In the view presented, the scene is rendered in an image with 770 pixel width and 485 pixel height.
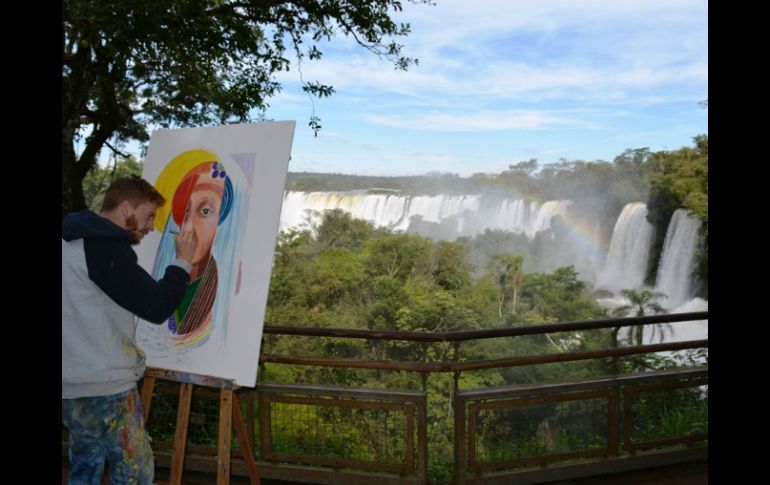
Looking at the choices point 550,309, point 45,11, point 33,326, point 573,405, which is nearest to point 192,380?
point 33,326

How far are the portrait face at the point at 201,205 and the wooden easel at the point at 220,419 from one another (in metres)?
0.43

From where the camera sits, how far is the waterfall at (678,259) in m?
15.2

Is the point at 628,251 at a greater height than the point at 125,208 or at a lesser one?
greater

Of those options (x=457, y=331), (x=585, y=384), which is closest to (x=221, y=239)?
(x=457, y=331)

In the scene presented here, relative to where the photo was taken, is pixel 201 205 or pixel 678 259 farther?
pixel 678 259

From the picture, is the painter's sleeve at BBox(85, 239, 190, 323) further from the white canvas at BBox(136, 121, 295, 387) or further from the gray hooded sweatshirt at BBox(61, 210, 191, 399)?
the white canvas at BBox(136, 121, 295, 387)

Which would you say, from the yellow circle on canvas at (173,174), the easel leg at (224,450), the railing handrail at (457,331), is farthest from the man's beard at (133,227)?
the railing handrail at (457,331)

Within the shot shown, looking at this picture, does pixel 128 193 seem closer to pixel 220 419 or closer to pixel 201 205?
pixel 201 205

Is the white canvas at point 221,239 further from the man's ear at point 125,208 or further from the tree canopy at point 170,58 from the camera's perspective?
the tree canopy at point 170,58

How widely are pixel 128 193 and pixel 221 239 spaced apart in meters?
0.46

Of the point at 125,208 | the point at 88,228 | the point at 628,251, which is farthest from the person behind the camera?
the point at 628,251

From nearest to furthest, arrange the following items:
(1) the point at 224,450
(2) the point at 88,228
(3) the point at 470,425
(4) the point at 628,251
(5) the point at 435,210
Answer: (2) the point at 88,228 < (1) the point at 224,450 < (3) the point at 470,425 < (4) the point at 628,251 < (5) the point at 435,210

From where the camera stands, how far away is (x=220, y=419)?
2.24 meters

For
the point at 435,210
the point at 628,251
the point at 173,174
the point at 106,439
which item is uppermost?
the point at 435,210
